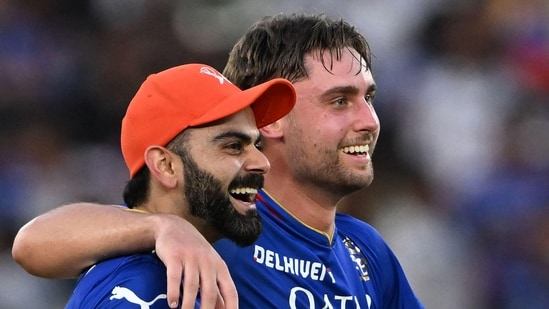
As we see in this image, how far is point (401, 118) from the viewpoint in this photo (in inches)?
279

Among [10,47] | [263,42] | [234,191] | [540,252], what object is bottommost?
[540,252]

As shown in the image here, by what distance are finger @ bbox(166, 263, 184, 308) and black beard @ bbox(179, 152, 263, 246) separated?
0.33 m

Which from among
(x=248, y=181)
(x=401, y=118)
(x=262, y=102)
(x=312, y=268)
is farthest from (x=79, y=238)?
(x=401, y=118)

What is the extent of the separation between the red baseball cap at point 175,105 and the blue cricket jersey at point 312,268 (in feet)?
1.84

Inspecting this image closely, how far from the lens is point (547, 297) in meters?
6.71

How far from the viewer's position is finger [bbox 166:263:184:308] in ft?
7.59

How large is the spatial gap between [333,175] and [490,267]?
3.61 m

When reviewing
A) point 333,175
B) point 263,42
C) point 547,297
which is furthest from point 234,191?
point 547,297

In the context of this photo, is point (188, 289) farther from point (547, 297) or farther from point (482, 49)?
point (482, 49)

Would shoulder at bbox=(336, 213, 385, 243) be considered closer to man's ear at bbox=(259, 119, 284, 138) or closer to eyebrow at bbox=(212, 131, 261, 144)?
man's ear at bbox=(259, 119, 284, 138)

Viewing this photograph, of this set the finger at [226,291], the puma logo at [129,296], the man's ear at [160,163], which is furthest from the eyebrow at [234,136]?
the puma logo at [129,296]

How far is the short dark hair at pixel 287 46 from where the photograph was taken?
11.6ft

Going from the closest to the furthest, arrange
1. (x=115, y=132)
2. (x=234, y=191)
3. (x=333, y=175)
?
1. (x=234, y=191)
2. (x=333, y=175)
3. (x=115, y=132)

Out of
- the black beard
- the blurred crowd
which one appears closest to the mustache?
the black beard
